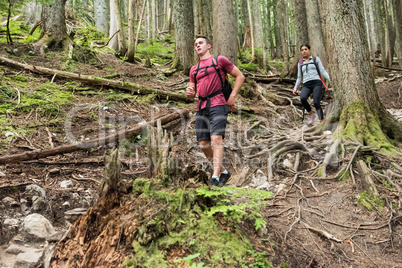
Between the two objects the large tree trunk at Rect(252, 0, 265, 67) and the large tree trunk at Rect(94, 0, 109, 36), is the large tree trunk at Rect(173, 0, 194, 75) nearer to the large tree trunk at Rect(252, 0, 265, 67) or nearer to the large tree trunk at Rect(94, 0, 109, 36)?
the large tree trunk at Rect(252, 0, 265, 67)

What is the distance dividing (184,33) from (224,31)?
8.26 feet

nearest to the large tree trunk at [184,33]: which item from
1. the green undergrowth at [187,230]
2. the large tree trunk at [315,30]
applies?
the large tree trunk at [315,30]

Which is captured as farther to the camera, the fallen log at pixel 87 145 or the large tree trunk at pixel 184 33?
the large tree trunk at pixel 184 33

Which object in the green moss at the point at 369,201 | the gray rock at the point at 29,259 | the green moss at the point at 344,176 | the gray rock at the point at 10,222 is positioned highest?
the gray rock at the point at 10,222

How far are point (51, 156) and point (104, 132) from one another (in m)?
1.25

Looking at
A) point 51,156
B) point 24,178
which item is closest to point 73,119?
point 51,156

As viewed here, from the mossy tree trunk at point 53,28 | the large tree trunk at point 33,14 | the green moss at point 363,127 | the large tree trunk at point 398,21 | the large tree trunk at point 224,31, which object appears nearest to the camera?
A: the green moss at point 363,127

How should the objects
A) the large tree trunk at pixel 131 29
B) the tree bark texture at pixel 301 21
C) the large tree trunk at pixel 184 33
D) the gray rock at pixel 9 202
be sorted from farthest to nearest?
the tree bark texture at pixel 301 21 < the large tree trunk at pixel 184 33 < the large tree trunk at pixel 131 29 < the gray rock at pixel 9 202

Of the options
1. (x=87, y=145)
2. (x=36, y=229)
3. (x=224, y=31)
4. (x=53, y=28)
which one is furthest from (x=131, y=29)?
(x=36, y=229)

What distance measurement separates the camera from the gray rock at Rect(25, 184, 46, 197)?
12.5ft

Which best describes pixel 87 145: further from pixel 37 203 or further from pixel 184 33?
pixel 184 33

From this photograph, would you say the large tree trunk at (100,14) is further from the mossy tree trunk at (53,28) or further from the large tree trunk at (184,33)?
the large tree trunk at (184,33)

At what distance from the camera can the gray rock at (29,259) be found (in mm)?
2533

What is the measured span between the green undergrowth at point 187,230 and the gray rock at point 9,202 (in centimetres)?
181
